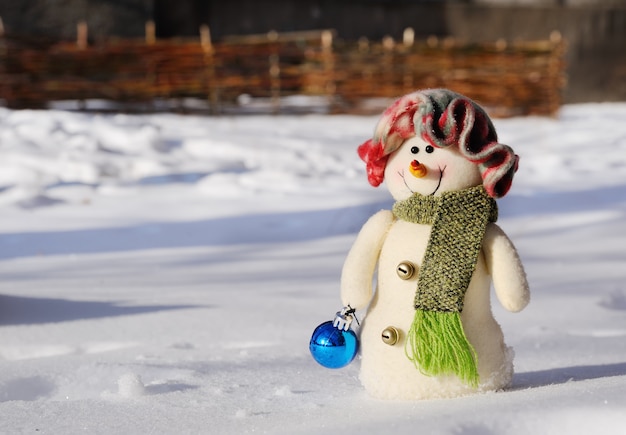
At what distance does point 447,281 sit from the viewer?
2.15 metres

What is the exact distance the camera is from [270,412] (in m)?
2.16

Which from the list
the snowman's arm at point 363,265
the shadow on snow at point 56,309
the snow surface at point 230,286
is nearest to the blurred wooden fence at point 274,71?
the snow surface at point 230,286

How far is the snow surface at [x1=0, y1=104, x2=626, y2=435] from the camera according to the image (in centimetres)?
207

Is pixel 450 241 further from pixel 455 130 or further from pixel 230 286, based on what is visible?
pixel 230 286

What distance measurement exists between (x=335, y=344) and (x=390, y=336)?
0.14m

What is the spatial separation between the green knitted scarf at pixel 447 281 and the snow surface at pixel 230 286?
127mm

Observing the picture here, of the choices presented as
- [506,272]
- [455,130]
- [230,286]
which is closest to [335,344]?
[506,272]

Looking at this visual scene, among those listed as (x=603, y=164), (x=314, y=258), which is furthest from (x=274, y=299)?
(x=603, y=164)

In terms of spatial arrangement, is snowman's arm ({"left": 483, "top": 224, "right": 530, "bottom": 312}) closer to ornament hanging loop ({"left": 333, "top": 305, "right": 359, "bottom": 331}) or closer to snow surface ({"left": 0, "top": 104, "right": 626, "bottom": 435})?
snow surface ({"left": 0, "top": 104, "right": 626, "bottom": 435})

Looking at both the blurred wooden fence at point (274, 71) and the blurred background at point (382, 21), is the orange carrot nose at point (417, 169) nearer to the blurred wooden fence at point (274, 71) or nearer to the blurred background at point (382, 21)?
the blurred wooden fence at point (274, 71)

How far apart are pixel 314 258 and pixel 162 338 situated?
1.65 meters

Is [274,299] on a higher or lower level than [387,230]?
lower

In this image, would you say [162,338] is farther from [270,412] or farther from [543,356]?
[543,356]

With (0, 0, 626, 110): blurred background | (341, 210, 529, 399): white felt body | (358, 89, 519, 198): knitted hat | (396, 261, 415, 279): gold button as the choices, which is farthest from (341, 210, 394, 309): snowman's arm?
(0, 0, 626, 110): blurred background
